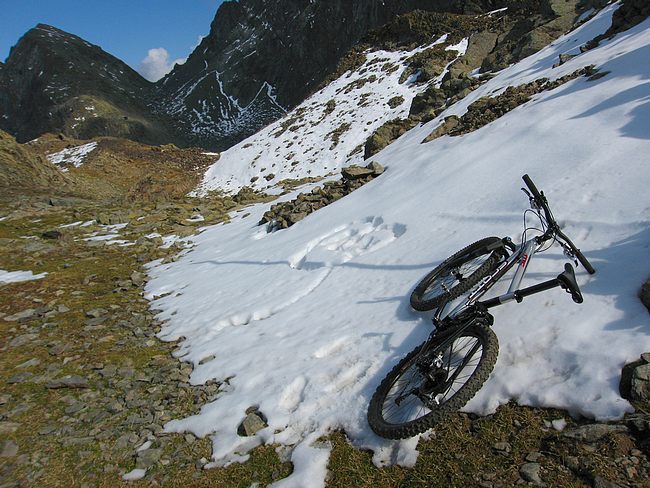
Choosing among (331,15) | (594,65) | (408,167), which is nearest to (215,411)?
(408,167)

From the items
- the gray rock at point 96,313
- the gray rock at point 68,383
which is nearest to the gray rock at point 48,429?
the gray rock at point 68,383

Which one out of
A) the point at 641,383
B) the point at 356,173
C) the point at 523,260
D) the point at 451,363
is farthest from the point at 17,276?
the point at 641,383

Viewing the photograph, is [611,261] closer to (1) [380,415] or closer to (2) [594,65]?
(1) [380,415]

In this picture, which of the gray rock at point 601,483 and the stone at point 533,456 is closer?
the gray rock at point 601,483

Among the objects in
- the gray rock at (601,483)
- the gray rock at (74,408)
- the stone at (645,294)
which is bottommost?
the gray rock at (601,483)

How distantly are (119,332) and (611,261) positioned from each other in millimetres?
9657

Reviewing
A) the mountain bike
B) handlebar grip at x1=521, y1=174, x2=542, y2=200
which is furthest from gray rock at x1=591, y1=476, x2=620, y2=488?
handlebar grip at x1=521, y1=174, x2=542, y2=200

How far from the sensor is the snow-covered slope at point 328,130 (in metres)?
30.9

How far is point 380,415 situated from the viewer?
14.8ft

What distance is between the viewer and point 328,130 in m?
34.6

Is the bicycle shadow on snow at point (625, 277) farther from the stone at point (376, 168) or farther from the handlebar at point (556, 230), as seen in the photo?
the stone at point (376, 168)

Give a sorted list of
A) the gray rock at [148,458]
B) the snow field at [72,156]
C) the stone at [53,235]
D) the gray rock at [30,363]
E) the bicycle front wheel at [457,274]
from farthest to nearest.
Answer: the snow field at [72,156], the stone at [53,235], the gray rock at [30,363], the bicycle front wheel at [457,274], the gray rock at [148,458]

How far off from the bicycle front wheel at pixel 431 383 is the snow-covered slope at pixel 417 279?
0.27 m

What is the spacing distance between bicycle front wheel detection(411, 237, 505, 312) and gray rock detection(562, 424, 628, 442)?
234 cm
